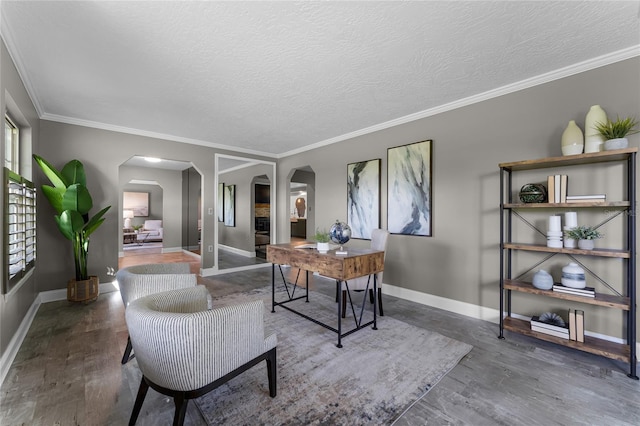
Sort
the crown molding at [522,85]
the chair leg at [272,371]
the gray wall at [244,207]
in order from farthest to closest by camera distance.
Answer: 1. the gray wall at [244,207]
2. the crown molding at [522,85]
3. the chair leg at [272,371]

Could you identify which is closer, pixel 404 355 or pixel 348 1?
pixel 348 1

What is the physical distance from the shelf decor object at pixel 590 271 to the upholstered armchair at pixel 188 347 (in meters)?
2.48

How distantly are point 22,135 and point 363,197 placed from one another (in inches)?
173

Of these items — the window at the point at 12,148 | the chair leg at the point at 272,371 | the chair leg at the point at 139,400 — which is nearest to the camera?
the chair leg at the point at 139,400

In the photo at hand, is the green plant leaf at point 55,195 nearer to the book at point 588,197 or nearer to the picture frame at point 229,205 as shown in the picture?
the picture frame at point 229,205

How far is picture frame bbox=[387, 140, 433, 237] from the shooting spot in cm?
353

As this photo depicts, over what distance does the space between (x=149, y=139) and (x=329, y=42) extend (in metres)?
3.82

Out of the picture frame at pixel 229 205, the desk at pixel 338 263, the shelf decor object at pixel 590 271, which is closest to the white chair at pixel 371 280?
the desk at pixel 338 263

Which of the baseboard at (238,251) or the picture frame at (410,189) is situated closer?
the picture frame at (410,189)

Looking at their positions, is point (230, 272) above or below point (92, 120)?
below

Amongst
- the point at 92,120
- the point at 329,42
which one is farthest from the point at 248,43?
the point at 92,120

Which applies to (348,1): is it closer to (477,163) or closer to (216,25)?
(216,25)

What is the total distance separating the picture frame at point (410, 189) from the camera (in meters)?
3.53

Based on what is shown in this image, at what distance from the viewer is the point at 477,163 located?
3.11m
